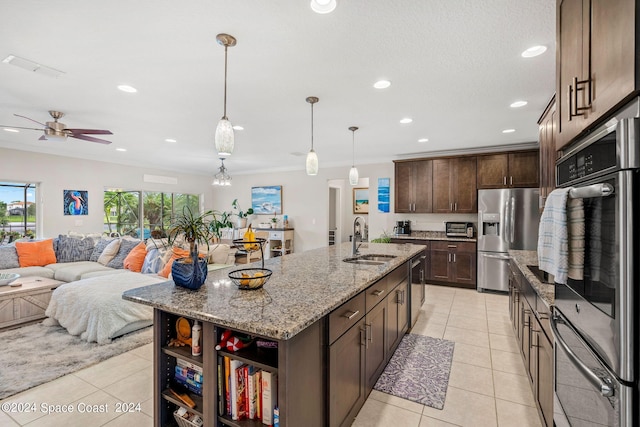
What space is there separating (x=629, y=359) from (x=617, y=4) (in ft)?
3.35

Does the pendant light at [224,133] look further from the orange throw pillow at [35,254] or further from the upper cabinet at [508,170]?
the orange throw pillow at [35,254]

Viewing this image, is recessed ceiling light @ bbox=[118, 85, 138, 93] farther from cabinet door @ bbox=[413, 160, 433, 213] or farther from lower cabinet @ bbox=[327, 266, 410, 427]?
cabinet door @ bbox=[413, 160, 433, 213]

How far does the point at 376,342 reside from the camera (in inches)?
85.4

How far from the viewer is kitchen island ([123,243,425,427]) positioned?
124 cm

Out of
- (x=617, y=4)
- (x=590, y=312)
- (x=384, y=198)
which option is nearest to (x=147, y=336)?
(x=590, y=312)

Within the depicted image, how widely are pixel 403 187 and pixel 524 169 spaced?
199 cm

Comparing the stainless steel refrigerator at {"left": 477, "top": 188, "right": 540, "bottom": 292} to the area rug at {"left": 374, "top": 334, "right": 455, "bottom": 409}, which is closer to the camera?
the area rug at {"left": 374, "top": 334, "right": 455, "bottom": 409}

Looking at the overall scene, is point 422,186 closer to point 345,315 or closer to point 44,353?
point 345,315

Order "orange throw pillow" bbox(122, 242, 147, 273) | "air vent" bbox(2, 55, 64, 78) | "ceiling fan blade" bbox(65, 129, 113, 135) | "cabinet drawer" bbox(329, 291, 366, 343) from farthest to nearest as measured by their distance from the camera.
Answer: "orange throw pillow" bbox(122, 242, 147, 273), "ceiling fan blade" bbox(65, 129, 113, 135), "air vent" bbox(2, 55, 64, 78), "cabinet drawer" bbox(329, 291, 366, 343)

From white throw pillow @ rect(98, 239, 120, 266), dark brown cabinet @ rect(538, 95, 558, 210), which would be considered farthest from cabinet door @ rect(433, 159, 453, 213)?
white throw pillow @ rect(98, 239, 120, 266)

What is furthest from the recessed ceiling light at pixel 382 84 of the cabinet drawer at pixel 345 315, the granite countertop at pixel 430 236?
the granite countertop at pixel 430 236

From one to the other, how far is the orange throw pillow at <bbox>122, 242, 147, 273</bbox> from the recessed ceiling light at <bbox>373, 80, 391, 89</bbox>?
4.18 m

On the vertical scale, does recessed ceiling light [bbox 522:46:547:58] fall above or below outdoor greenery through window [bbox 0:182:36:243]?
above

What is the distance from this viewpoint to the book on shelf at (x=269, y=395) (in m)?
1.31
